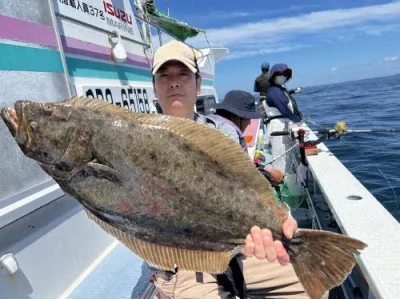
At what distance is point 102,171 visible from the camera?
4.99 ft

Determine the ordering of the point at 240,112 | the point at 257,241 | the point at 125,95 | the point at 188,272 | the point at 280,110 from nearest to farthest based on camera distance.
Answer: the point at 257,241
the point at 188,272
the point at 240,112
the point at 125,95
the point at 280,110

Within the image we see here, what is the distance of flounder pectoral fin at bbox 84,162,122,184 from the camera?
1.51 m

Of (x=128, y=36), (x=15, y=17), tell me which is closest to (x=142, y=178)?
(x=15, y=17)

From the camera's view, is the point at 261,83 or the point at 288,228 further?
the point at 261,83

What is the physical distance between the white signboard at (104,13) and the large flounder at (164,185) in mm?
2810

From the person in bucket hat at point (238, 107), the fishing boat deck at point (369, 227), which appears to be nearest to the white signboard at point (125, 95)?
the person in bucket hat at point (238, 107)

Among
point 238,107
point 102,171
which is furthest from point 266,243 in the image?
point 238,107

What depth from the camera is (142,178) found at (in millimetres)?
1551

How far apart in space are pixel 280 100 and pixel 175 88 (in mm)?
5704

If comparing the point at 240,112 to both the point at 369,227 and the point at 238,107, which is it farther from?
the point at 369,227

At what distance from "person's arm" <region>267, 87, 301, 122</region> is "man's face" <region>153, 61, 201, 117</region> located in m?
5.55

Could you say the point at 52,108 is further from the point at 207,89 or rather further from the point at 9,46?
the point at 207,89

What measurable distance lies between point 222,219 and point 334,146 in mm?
11799

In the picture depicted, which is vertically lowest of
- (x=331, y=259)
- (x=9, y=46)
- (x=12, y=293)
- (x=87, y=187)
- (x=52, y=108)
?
Result: (x=12, y=293)
